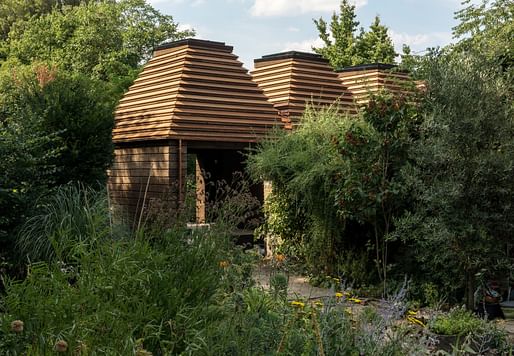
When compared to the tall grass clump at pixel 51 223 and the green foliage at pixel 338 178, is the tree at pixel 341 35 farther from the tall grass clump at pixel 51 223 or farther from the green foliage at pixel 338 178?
the tall grass clump at pixel 51 223

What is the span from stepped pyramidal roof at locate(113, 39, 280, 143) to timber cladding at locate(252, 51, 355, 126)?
2.12 feet

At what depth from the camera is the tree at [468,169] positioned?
7172mm

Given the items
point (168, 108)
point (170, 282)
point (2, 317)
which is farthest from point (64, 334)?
point (168, 108)

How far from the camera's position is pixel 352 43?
3080 centimetres

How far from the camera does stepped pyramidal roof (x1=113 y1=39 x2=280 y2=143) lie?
1208 centimetres

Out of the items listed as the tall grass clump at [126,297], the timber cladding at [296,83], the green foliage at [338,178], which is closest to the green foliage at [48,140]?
the green foliage at [338,178]

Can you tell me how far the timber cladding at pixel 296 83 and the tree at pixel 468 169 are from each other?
249 inches

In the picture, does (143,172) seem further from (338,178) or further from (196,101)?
(338,178)

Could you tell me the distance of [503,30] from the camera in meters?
11.0

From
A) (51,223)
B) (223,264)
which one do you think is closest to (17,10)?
(51,223)

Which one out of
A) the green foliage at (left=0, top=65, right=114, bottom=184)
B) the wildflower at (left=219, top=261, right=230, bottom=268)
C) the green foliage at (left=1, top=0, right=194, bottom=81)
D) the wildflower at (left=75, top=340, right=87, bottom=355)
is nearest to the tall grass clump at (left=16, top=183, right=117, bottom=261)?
the green foliage at (left=0, top=65, right=114, bottom=184)

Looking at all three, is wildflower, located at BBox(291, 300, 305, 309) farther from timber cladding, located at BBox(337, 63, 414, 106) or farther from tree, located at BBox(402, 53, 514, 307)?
timber cladding, located at BBox(337, 63, 414, 106)

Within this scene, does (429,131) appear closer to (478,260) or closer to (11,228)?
(478,260)

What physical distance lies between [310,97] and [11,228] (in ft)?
29.4
